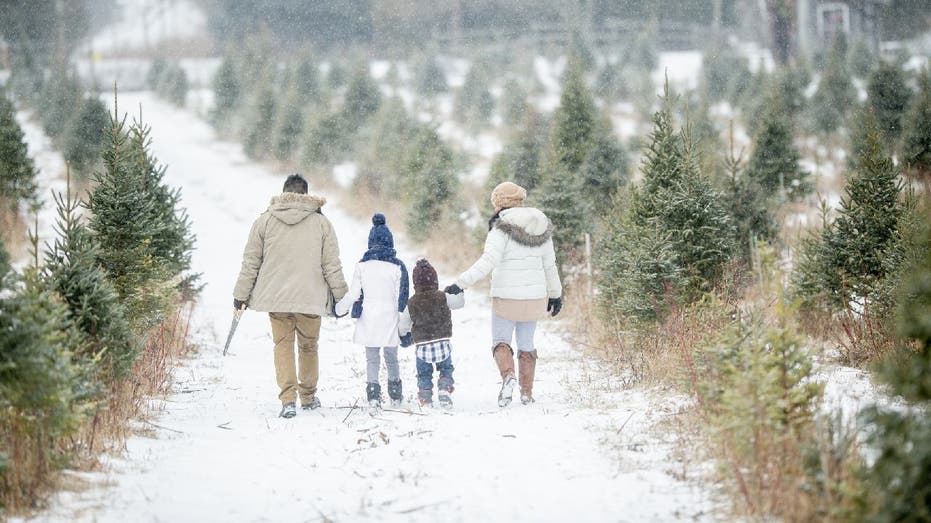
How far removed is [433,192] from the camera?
1684 centimetres

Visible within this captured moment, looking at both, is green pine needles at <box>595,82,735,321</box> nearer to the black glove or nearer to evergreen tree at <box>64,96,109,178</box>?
the black glove

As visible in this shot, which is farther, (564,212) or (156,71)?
(156,71)

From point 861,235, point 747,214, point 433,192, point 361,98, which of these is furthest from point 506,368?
point 361,98

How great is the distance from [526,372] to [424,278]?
1.15 m

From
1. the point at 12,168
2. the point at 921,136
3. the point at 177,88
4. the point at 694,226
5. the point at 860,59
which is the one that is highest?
the point at 177,88

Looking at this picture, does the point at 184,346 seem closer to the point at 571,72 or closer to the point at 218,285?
the point at 218,285

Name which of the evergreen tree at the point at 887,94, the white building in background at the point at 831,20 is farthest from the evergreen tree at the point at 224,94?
the white building in background at the point at 831,20

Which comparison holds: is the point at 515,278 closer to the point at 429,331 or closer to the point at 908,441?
the point at 429,331

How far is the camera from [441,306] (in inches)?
281

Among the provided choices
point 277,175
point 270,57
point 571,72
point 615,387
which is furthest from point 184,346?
point 270,57

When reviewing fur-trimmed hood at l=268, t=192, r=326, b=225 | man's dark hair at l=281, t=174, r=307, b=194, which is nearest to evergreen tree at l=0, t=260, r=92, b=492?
fur-trimmed hood at l=268, t=192, r=326, b=225

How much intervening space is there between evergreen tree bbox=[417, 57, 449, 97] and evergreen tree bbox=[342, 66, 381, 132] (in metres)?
10.5

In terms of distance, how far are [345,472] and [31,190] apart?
1541cm

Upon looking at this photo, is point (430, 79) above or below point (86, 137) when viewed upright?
above
